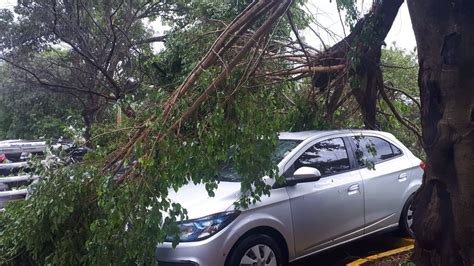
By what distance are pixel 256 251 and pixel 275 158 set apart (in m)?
1.03

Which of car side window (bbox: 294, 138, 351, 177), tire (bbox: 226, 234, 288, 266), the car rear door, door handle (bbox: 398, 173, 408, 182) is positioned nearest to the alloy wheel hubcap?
tire (bbox: 226, 234, 288, 266)

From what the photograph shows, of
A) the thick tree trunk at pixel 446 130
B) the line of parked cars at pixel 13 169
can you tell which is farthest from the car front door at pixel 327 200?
the line of parked cars at pixel 13 169

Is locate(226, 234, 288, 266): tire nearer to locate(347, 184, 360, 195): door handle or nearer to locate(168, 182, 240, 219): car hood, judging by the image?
locate(168, 182, 240, 219): car hood

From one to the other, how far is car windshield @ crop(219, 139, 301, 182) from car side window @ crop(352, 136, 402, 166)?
94cm

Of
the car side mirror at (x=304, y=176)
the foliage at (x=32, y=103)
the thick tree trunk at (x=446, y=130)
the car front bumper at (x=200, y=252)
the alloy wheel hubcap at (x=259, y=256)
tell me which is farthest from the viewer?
the foliage at (x=32, y=103)

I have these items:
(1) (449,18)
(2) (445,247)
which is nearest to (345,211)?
(2) (445,247)

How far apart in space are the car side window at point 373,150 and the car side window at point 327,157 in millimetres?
239

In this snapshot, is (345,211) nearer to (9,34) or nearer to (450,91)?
(450,91)

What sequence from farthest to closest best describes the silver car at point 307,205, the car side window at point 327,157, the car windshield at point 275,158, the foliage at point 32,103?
the foliage at point 32,103
the car side window at point 327,157
the car windshield at point 275,158
the silver car at point 307,205

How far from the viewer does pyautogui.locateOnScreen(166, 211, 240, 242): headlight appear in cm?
437

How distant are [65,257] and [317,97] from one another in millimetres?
3849

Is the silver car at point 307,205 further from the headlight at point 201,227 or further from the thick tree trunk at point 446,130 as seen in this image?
the thick tree trunk at point 446,130

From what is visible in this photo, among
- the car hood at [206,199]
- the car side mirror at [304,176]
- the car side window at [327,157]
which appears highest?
the car side window at [327,157]

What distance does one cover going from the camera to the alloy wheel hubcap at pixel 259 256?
4582mm
